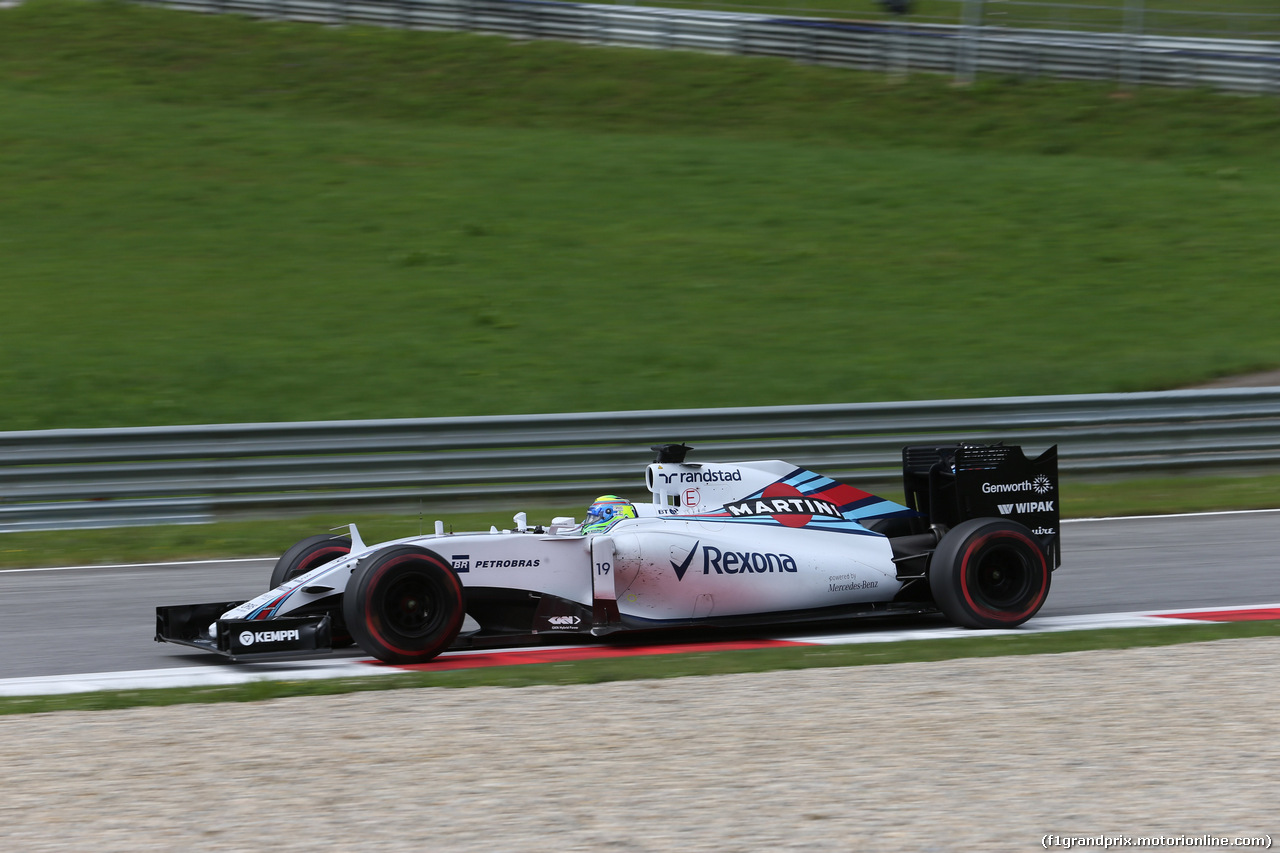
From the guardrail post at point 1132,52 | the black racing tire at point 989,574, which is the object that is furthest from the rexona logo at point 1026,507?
the guardrail post at point 1132,52

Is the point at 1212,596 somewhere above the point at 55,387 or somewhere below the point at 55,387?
below

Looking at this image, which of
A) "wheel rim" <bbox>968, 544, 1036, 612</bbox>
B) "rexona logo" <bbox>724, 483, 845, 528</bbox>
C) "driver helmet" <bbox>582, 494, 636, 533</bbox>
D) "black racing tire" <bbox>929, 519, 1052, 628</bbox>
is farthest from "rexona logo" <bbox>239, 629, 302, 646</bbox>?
"wheel rim" <bbox>968, 544, 1036, 612</bbox>

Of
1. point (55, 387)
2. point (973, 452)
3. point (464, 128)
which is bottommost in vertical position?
point (973, 452)

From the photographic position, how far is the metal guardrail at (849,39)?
2873cm

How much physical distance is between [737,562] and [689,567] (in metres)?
0.28

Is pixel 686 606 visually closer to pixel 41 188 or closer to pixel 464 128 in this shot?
pixel 41 188

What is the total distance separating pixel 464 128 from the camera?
25688 millimetres

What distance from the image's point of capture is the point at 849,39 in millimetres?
29516

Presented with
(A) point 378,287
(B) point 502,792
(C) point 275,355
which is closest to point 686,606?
(B) point 502,792

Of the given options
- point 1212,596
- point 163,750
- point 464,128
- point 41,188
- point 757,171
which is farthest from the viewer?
point 464,128

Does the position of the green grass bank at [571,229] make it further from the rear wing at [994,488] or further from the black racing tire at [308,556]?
the rear wing at [994,488]

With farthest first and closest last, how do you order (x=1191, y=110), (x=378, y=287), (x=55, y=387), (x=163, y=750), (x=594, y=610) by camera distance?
(x=1191, y=110)
(x=378, y=287)
(x=55, y=387)
(x=594, y=610)
(x=163, y=750)

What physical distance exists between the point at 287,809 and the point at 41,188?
18.7m

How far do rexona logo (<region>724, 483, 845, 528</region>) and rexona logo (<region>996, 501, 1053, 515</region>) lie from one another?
0.99 meters
